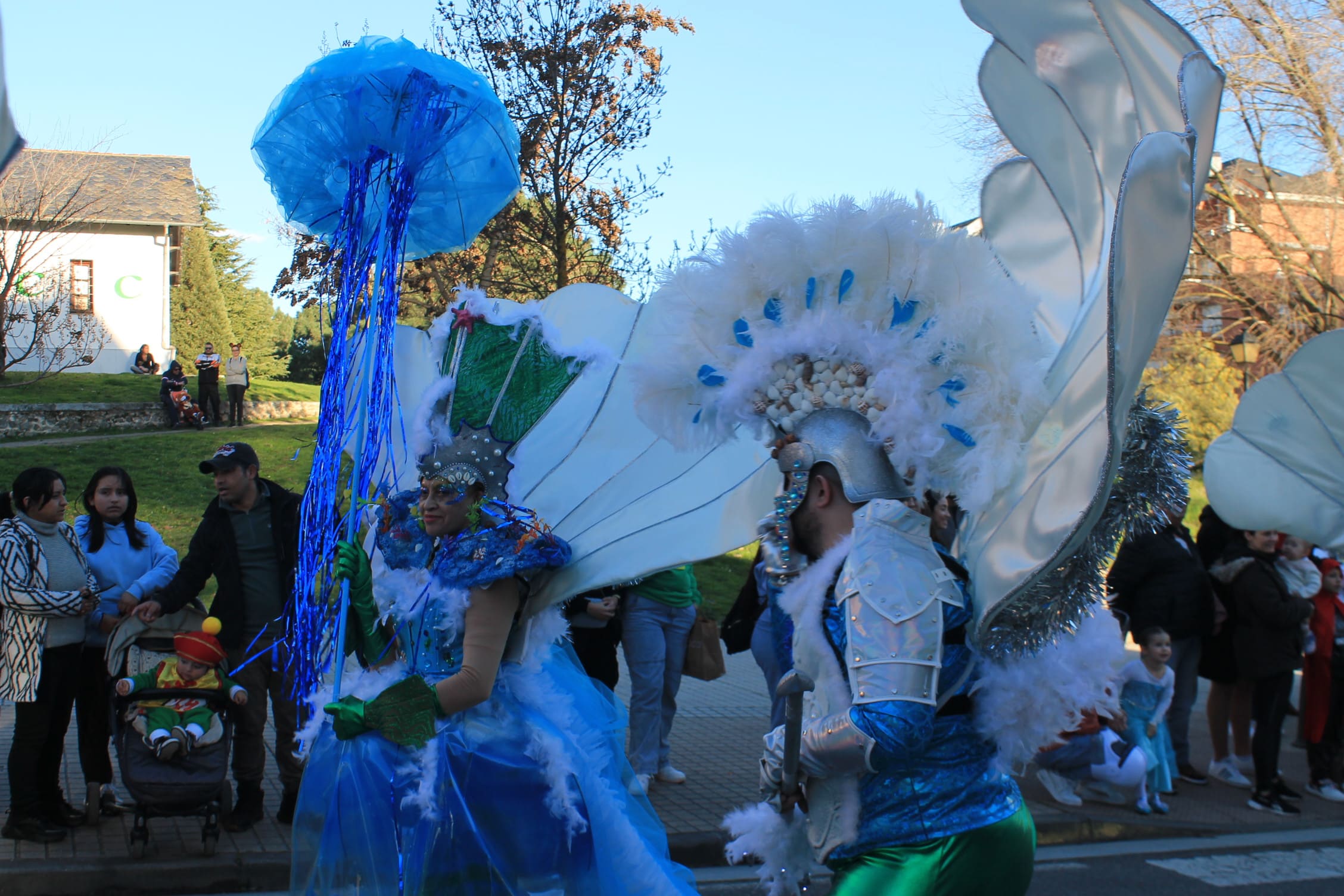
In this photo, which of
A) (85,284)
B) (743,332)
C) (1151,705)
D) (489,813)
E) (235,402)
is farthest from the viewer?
(85,284)

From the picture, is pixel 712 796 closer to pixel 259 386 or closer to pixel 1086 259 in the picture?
pixel 1086 259

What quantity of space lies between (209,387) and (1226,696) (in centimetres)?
1838

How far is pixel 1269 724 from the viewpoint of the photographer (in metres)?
7.29

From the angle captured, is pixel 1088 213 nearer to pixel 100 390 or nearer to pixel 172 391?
pixel 172 391

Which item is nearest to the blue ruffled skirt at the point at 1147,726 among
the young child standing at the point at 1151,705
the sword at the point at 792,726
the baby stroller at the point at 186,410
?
the young child standing at the point at 1151,705

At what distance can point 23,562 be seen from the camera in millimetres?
5195

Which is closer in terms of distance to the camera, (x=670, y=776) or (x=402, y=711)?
(x=402, y=711)

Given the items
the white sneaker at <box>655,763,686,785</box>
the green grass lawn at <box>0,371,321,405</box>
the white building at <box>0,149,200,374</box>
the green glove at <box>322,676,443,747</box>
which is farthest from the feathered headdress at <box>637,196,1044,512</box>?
the white building at <box>0,149,200,374</box>

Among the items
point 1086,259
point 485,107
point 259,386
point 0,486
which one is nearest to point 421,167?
point 485,107

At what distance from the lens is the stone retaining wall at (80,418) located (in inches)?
741

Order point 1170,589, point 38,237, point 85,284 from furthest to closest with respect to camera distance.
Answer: point 85,284
point 38,237
point 1170,589

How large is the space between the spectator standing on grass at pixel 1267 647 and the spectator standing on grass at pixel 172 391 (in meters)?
18.1

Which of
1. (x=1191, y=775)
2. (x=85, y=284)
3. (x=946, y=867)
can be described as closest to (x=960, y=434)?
(x=946, y=867)

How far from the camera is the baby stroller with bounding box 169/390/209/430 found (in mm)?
20359
